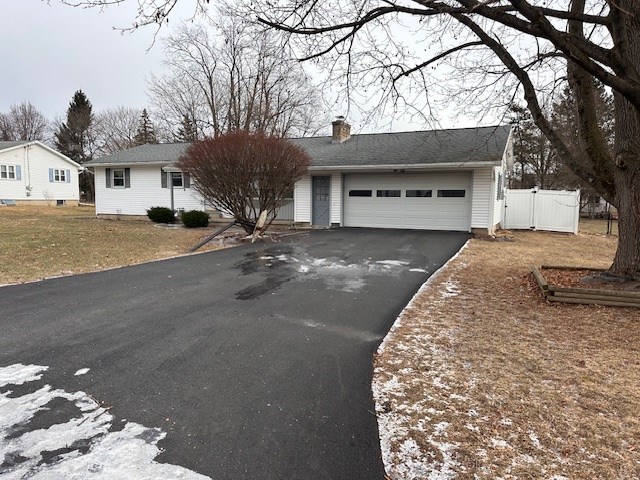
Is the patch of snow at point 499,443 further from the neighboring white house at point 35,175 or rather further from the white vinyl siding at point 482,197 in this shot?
the neighboring white house at point 35,175

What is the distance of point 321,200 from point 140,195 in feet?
31.5

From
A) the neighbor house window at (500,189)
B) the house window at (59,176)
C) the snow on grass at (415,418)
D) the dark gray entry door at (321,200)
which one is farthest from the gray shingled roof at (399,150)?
the house window at (59,176)

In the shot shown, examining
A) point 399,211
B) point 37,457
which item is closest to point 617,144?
point 37,457

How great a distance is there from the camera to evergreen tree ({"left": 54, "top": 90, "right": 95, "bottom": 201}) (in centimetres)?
4503

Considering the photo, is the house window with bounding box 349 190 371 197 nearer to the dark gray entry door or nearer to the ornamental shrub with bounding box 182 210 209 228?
the dark gray entry door

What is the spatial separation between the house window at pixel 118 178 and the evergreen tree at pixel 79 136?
29451 millimetres

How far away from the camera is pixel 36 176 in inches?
1181

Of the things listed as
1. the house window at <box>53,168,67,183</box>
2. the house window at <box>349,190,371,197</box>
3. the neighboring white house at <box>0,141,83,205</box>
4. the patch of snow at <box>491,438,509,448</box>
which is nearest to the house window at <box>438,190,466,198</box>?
the house window at <box>349,190,371,197</box>

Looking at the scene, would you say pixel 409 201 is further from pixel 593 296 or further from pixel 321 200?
pixel 593 296

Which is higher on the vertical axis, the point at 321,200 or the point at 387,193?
the point at 387,193

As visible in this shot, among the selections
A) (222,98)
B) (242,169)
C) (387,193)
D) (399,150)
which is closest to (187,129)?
(222,98)

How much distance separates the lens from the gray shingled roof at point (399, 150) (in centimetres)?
1442

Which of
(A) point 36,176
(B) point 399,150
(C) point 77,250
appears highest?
(B) point 399,150

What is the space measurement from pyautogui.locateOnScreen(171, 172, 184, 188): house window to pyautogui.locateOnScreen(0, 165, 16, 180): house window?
17.4 m
